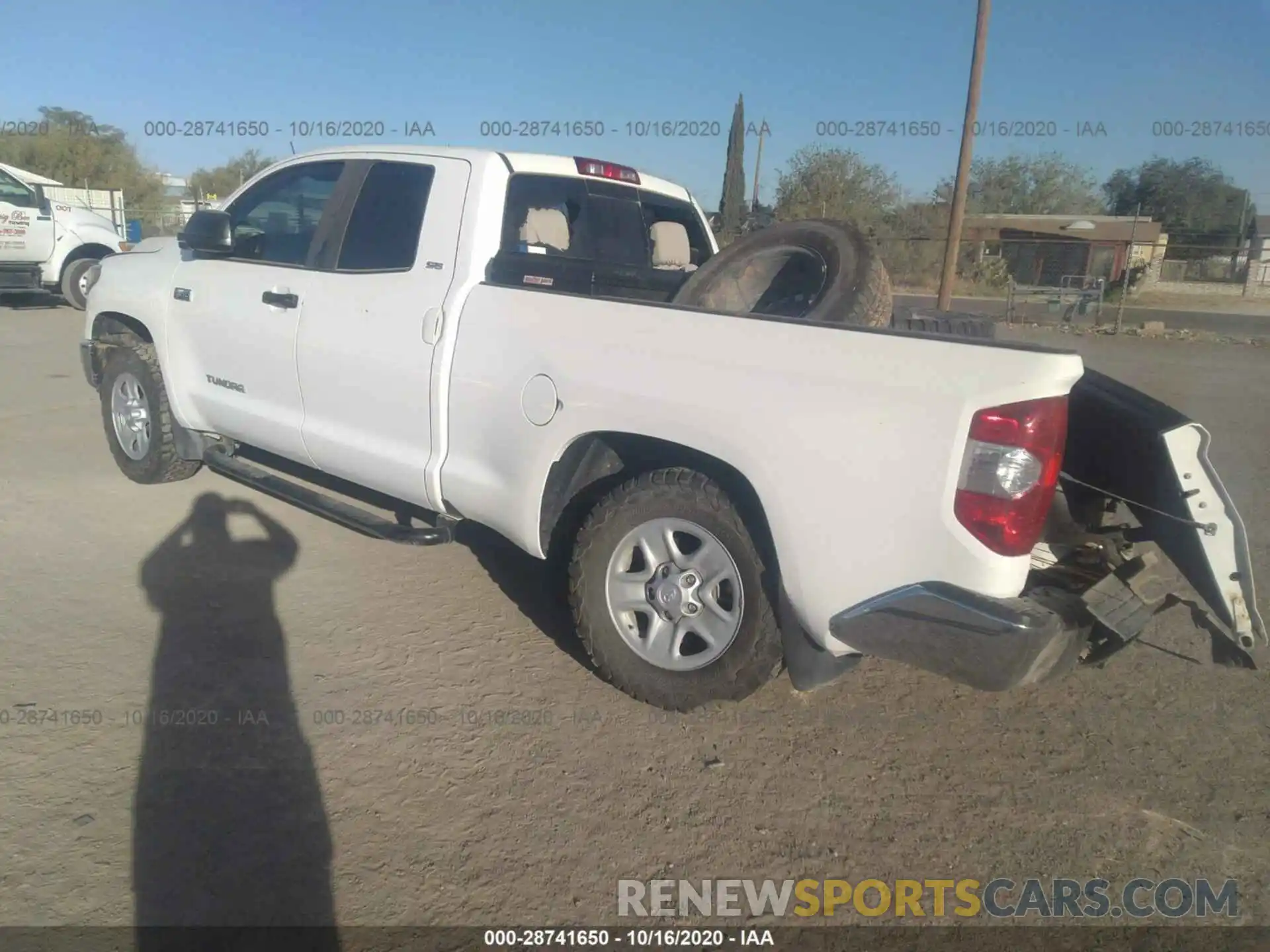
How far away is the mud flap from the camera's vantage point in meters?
2.91

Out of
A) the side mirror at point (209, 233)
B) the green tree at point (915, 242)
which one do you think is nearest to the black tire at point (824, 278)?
the side mirror at point (209, 233)

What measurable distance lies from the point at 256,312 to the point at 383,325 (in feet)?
3.45

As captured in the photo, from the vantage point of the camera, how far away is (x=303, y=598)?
A: 14.3 feet

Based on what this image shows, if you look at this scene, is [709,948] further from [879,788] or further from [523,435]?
[523,435]

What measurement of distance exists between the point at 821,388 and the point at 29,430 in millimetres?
6850

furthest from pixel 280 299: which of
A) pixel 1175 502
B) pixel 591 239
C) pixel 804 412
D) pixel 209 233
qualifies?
pixel 1175 502

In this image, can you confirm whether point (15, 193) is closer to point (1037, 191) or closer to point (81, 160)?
point (81, 160)

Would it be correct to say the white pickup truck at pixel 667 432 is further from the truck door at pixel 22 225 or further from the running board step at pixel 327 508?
the truck door at pixel 22 225

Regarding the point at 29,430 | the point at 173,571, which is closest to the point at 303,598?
the point at 173,571

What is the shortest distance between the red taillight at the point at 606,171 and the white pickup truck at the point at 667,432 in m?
0.02

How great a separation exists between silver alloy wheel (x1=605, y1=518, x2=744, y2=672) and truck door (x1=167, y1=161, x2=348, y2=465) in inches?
77.5

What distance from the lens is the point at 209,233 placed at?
4.70m

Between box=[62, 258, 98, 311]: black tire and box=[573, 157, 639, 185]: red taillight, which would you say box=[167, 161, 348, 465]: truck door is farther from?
box=[62, 258, 98, 311]: black tire

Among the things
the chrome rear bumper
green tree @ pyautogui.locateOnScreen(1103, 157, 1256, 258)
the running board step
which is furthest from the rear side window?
green tree @ pyautogui.locateOnScreen(1103, 157, 1256, 258)
